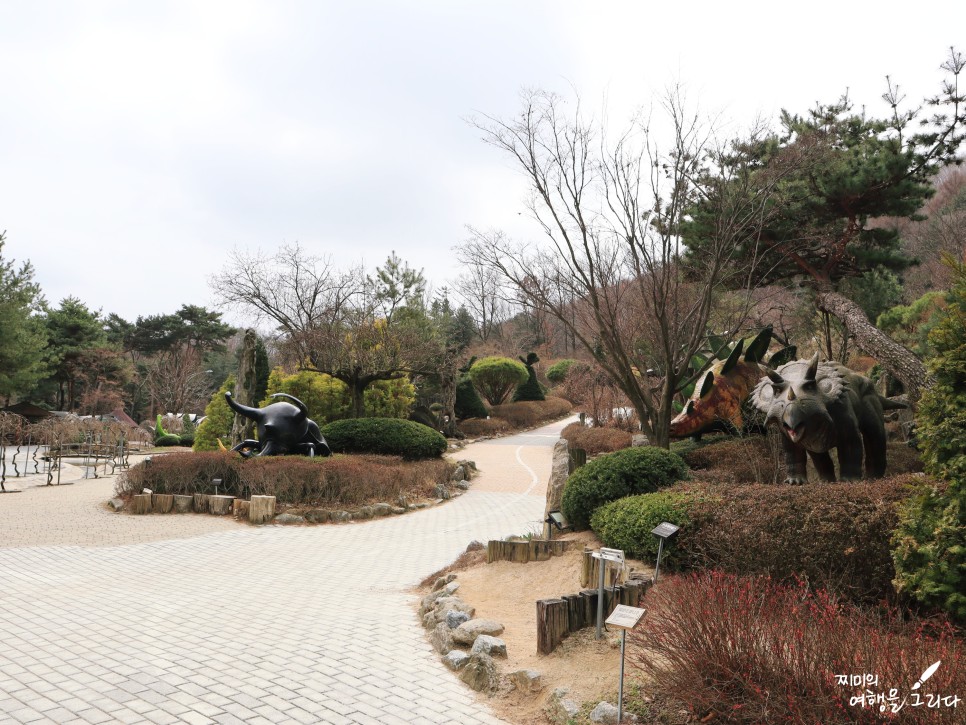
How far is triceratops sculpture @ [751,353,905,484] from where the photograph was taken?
706 centimetres

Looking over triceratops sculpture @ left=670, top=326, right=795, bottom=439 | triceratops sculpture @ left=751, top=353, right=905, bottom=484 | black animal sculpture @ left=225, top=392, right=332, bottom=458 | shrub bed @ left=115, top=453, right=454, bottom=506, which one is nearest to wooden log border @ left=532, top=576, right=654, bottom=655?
triceratops sculpture @ left=751, top=353, right=905, bottom=484

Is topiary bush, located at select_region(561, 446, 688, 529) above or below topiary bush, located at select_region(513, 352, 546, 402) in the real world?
below

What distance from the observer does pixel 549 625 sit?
16.1 feet

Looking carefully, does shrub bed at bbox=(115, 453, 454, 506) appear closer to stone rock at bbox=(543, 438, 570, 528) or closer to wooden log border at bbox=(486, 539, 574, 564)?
stone rock at bbox=(543, 438, 570, 528)

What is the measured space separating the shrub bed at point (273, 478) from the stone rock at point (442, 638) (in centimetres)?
709

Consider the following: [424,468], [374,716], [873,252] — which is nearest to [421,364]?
[424,468]

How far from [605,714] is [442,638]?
2020mm

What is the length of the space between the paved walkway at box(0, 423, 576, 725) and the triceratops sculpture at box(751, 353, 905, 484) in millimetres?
4506

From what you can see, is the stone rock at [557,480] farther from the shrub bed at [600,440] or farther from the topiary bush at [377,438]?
the topiary bush at [377,438]

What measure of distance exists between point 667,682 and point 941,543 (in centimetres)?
212

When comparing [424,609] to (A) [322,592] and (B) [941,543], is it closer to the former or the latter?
(A) [322,592]

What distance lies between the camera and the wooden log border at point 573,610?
4.91 m

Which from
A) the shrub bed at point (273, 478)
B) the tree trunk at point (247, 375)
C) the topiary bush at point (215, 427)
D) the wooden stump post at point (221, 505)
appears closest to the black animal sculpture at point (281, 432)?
the shrub bed at point (273, 478)

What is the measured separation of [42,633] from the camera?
18.4 feet
